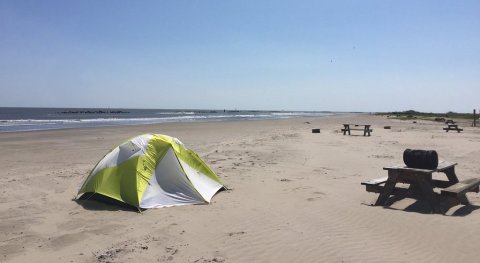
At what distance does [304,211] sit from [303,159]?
22.2 ft

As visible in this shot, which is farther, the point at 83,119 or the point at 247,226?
the point at 83,119

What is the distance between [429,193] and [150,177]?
17.4 ft

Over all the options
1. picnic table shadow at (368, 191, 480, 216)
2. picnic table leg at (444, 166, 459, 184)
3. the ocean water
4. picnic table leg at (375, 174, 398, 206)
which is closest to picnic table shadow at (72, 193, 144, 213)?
picnic table leg at (375, 174, 398, 206)

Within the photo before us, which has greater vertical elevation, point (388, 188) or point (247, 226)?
point (388, 188)

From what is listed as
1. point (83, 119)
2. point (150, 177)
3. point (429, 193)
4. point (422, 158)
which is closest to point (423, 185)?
point (429, 193)

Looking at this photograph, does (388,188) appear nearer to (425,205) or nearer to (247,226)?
(425,205)

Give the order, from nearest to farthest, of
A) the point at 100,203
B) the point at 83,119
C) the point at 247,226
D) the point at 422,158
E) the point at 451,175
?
the point at 247,226, the point at 422,158, the point at 100,203, the point at 451,175, the point at 83,119

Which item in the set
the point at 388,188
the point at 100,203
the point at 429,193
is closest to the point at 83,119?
the point at 100,203

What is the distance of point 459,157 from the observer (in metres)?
14.5

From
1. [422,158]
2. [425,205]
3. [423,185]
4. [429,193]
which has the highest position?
[422,158]

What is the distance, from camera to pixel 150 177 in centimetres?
805

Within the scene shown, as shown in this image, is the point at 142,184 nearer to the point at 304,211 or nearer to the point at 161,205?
the point at 161,205

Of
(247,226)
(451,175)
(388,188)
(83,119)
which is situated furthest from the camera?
(83,119)

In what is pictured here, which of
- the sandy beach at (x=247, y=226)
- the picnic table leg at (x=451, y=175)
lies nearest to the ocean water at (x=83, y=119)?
the sandy beach at (x=247, y=226)
